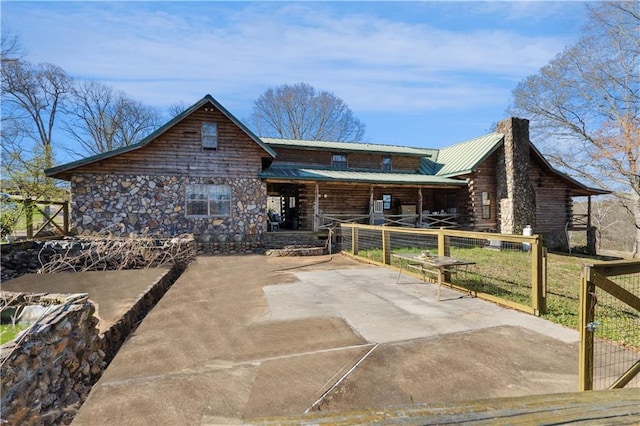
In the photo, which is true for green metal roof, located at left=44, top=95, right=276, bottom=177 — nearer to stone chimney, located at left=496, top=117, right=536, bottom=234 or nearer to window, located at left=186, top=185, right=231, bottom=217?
window, located at left=186, top=185, right=231, bottom=217

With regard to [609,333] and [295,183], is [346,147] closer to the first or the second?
[295,183]

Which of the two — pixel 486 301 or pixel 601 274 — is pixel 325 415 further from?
pixel 486 301

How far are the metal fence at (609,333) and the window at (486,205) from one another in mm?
13137

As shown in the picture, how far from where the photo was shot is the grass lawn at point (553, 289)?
523 centimetres

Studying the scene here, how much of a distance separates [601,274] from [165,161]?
51.3 feet

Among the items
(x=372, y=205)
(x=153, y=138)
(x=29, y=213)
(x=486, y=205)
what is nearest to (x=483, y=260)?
(x=372, y=205)

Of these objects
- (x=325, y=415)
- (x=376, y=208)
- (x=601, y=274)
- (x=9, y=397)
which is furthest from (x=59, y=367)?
(x=376, y=208)

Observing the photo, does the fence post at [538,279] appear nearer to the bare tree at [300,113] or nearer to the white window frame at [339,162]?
the white window frame at [339,162]

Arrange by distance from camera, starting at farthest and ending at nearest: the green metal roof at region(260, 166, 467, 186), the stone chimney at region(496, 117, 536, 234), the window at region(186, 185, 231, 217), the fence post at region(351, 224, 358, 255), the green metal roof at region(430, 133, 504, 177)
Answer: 1. the green metal roof at region(430, 133, 504, 177)
2. the stone chimney at region(496, 117, 536, 234)
3. the green metal roof at region(260, 166, 467, 186)
4. the window at region(186, 185, 231, 217)
5. the fence post at region(351, 224, 358, 255)

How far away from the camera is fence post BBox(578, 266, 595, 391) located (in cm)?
270

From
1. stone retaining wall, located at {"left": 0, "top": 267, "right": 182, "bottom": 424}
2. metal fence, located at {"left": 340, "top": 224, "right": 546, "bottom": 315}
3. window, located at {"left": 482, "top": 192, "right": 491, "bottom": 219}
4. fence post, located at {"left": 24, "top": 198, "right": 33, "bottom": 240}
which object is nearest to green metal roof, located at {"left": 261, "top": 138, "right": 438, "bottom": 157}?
window, located at {"left": 482, "top": 192, "right": 491, "bottom": 219}

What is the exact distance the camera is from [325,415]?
51.6 inches

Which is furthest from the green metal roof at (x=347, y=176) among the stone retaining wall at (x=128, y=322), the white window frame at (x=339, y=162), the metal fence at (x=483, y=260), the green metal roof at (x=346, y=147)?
the stone retaining wall at (x=128, y=322)

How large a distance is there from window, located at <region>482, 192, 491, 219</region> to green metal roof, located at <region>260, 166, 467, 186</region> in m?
1.42
